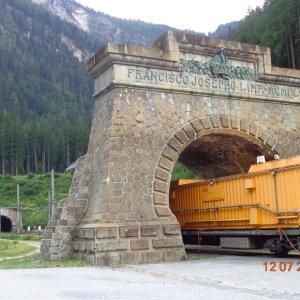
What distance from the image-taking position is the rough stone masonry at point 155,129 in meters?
13.7

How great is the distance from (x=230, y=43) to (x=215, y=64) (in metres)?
0.98

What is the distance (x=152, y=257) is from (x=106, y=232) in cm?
150

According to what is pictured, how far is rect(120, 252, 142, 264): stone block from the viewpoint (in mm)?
13148

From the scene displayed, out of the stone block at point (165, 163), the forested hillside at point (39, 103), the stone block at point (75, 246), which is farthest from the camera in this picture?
the forested hillside at point (39, 103)

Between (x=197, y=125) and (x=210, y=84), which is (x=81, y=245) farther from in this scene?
(x=210, y=84)

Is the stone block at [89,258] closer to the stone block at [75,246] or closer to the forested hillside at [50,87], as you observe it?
the stone block at [75,246]

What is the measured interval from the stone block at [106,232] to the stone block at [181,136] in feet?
Answer: 11.9

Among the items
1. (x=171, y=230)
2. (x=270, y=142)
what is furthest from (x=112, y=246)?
(x=270, y=142)

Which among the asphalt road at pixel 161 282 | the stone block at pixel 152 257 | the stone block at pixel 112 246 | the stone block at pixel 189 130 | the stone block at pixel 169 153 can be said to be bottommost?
the asphalt road at pixel 161 282

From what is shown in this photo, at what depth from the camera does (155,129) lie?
14930 millimetres

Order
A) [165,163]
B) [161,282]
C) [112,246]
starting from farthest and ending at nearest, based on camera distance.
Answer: [165,163] → [112,246] → [161,282]

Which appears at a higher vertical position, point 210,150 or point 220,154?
point 210,150

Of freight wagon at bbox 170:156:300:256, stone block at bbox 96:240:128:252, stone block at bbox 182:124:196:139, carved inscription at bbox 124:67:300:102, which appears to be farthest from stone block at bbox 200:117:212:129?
stone block at bbox 96:240:128:252

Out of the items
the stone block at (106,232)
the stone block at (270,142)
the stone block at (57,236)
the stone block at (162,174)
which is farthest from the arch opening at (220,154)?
the stone block at (57,236)
